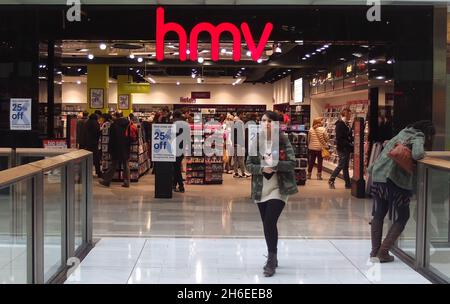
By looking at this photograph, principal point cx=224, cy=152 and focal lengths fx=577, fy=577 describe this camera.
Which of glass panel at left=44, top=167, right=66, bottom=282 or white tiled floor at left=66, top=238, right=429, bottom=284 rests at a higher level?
glass panel at left=44, top=167, right=66, bottom=282

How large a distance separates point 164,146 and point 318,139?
4236mm

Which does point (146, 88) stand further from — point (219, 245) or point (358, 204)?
point (219, 245)

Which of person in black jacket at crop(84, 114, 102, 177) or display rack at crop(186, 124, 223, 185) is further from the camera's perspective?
display rack at crop(186, 124, 223, 185)

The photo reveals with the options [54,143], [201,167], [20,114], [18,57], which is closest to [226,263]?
[54,143]

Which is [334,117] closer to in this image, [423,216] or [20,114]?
[20,114]

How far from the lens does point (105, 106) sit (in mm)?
18766

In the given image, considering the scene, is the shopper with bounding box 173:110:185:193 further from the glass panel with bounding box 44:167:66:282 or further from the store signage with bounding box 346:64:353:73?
the glass panel with bounding box 44:167:66:282

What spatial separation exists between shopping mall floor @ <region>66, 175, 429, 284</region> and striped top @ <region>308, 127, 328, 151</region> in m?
2.45

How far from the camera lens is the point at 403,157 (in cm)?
517

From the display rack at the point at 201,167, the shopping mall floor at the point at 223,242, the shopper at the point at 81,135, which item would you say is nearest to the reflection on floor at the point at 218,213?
the shopping mall floor at the point at 223,242

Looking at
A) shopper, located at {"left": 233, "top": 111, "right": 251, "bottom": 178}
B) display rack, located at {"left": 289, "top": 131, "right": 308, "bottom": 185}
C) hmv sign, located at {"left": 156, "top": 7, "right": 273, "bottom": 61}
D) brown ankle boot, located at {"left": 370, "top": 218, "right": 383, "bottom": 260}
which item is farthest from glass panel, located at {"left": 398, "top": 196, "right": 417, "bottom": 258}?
shopper, located at {"left": 233, "top": 111, "right": 251, "bottom": 178}

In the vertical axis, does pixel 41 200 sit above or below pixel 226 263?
above

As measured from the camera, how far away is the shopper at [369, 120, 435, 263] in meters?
5.27
